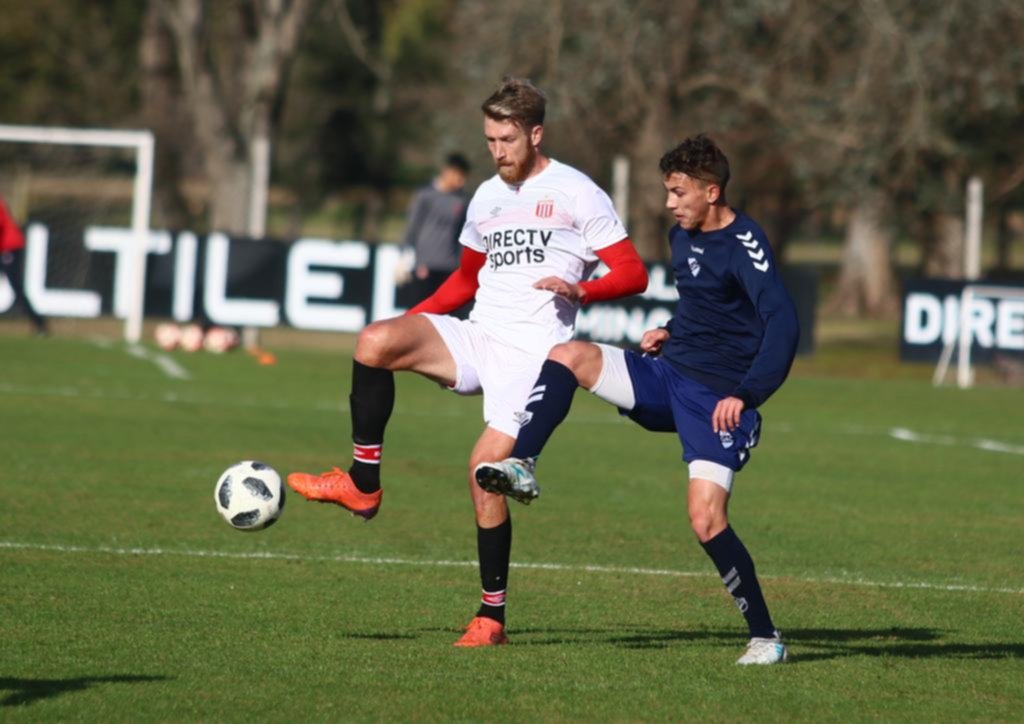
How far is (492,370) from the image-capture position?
734cm

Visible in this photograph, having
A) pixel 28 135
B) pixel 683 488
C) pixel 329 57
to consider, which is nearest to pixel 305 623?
pixel 683 488

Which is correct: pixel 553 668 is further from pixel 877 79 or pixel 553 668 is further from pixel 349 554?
pixel 877 79

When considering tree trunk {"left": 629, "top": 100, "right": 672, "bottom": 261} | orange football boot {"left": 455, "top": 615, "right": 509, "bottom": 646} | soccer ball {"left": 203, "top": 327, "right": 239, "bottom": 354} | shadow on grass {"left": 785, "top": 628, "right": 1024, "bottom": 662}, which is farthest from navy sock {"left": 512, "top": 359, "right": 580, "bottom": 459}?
tree trunk {"left": 629, "top": 100, "right": 672, "bottom": 261}

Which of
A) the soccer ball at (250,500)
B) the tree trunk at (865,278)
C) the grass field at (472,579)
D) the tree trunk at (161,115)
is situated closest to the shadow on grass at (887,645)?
the grass field at (472,579)

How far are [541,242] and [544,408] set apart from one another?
823 mm

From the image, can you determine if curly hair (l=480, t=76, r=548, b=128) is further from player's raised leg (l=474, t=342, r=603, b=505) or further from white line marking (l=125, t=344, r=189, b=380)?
Answer: white line marking (l=125, t=344, r=189, b=380)

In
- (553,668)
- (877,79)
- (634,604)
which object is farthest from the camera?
(877,79)

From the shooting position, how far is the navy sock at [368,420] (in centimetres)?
742

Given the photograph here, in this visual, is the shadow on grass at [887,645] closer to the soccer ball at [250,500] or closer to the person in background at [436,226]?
the soccer ball at [250,500]

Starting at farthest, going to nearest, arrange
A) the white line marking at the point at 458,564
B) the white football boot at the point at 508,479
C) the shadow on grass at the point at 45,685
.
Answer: the white line marking at the point at 458,564, the white football boot at the point at 508,479, the shadow on grass at the point at 45,685

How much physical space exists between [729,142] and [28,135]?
11.8 m

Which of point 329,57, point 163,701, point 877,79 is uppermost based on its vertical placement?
point 329,57

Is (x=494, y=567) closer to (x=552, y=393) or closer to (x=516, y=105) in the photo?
(x=552, y=393)

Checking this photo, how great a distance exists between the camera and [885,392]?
20.8m
